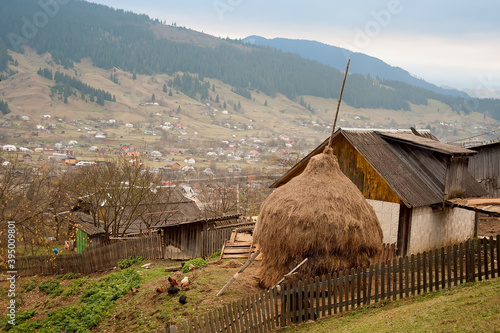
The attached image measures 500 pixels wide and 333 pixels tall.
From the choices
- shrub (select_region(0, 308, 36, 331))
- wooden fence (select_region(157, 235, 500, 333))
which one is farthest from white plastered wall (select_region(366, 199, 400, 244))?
shrub (select_region(0, 308, 36, 331))

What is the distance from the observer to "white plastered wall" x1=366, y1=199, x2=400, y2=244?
15.4 m

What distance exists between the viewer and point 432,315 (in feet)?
28.5

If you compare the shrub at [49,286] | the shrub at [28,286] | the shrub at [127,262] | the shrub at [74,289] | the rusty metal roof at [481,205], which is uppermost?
the rusty metal roof at [481,205]

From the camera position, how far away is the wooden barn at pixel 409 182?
1521cm

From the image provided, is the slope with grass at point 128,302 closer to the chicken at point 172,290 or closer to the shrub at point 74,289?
the shrub at point 74,289

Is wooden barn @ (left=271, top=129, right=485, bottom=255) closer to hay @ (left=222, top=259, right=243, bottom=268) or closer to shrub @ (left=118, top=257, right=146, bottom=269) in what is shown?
hay @ (left=222, top=259, right=243, bottom=268)

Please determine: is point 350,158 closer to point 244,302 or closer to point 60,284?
point 244,302

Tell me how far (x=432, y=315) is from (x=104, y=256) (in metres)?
19.8

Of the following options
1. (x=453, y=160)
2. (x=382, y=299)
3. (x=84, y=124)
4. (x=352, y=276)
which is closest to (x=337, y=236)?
(x=352, y=276)

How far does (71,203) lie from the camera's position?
41688 mm

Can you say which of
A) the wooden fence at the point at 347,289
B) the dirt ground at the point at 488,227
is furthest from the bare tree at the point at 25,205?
the dirt ground at the point at 488,227

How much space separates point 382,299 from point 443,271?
172cm

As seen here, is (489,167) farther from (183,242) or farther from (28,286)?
(28,286)

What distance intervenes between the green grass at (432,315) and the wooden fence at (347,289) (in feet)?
0.79
